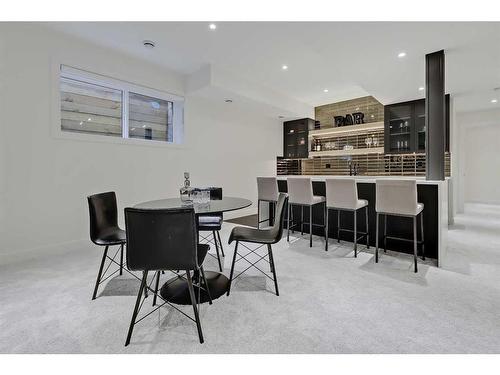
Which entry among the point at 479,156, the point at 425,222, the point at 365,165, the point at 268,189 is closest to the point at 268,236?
the point at 268,189

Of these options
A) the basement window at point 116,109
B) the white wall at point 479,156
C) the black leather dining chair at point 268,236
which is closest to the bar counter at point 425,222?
the black leather dining chair at point 268,236

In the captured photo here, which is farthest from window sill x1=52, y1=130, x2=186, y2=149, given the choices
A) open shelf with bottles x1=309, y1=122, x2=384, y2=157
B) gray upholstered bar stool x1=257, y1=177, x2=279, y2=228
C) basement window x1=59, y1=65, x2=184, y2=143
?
open shelf with bottles x1=309, y1=122, x2=384, y2=157

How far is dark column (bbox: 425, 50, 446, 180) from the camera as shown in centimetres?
333

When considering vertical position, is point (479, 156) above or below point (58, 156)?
above

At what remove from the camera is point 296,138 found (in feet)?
23.6

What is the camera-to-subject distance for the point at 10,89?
3.05m

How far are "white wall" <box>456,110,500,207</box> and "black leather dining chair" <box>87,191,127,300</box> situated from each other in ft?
27.4

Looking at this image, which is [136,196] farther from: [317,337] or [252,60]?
[317,337]

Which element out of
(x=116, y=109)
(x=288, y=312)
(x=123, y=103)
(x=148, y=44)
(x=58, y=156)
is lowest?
(x=288, y=312)

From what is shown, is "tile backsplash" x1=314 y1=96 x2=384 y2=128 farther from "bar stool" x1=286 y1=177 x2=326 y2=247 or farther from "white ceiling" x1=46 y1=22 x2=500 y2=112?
"bar stool" x1=286 y1=177 x2=326 y2=247

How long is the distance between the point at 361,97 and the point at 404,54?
302 cm

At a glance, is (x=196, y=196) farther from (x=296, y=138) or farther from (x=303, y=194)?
(x=296, y=138)

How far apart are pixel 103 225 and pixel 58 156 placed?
169cm
